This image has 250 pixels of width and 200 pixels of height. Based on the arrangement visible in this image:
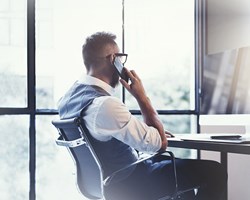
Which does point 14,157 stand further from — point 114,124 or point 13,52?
point 114,124

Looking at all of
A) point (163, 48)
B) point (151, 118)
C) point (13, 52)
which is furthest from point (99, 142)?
point (163, 48)

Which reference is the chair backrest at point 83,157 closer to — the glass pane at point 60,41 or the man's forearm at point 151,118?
the man's forearm at point 151,118

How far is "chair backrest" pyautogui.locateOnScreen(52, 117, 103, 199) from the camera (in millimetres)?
1964

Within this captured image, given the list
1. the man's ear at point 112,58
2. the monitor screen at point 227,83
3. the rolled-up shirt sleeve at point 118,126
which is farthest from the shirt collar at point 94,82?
the monitor screen at point 227,83

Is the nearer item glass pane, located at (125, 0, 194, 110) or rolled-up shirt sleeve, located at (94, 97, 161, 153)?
rolled-up shirt sleeve, located at (94, 97, 161, 153)

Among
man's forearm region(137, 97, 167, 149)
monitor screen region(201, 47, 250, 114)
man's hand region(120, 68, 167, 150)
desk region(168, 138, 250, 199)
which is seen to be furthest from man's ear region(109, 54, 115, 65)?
monitor screen region(201, 47, 250, 114)

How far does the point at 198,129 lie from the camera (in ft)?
12.5

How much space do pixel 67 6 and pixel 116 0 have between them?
43 centimetres

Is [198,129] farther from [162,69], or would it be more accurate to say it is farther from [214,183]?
[214,183]

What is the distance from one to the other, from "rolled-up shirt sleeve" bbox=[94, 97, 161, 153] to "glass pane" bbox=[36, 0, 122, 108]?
149cm

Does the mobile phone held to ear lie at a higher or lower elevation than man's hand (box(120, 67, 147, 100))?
higher

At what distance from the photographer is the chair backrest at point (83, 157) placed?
6.44ft

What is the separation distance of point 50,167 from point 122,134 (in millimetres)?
1575

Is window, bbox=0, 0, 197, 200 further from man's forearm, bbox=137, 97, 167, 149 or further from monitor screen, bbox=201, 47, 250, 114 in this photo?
man's forearm, bbox=137, 97, 167, 149
